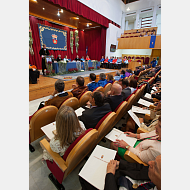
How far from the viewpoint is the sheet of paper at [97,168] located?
0.70 m

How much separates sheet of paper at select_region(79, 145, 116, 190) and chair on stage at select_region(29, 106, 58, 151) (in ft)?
2.84

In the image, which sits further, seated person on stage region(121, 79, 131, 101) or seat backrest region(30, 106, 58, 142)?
seated person on stage region(121, 79, 131, 101)

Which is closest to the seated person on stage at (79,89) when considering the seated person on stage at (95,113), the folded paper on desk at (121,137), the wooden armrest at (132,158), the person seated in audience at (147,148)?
the seated person on stage at (95,113)

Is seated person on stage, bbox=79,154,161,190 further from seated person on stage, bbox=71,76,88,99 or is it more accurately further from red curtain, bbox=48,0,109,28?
red curtain, bbox=48,0,109,28

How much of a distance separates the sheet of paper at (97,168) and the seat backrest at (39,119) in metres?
0.86

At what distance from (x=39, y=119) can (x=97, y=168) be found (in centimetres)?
98

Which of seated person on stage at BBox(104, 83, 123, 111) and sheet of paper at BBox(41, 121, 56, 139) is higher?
seated person on stage at BBox(104, 83, 123, 111)

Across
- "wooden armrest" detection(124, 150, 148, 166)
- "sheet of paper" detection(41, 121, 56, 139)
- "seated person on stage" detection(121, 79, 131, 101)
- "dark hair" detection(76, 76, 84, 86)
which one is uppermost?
"dark hair" detection(76, 76, 84, 86)

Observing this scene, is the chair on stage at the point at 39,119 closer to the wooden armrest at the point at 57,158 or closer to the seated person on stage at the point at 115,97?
the wooden armrest at the point at 57,158

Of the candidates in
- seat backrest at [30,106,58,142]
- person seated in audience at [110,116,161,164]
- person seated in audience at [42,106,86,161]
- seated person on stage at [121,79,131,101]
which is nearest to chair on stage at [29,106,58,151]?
seat backrest at [30,106,58,142]

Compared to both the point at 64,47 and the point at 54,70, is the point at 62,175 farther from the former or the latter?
the point at 64,47

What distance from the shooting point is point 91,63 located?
845cm

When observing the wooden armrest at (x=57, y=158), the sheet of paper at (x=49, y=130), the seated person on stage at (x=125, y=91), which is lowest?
the wooden armrest at (x=57, y=158)

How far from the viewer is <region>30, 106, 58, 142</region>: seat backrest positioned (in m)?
1.34
